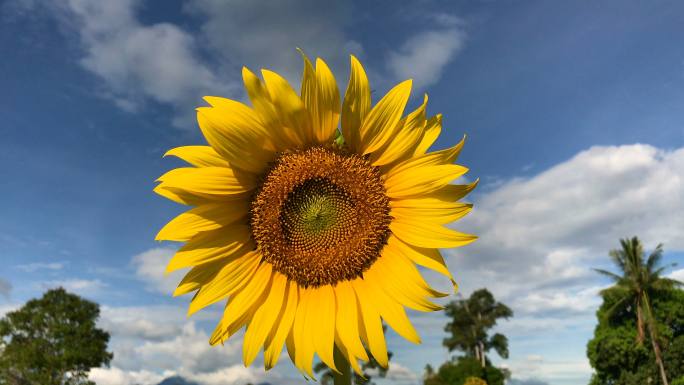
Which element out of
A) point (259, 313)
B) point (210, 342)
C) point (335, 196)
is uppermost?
point (335, 196)

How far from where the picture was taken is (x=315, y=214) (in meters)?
2.60

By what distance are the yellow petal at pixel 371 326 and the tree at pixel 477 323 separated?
161 feet

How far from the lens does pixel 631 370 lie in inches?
1559

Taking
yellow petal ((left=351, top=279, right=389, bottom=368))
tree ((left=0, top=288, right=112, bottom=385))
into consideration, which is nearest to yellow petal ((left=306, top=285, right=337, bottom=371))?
yellow petal ((left=351, top=279, right=389, bottom=368))

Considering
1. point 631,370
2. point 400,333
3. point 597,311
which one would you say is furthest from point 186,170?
point 597,311

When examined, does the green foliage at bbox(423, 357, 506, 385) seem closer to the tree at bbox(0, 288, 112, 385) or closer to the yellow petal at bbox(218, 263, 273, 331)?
the tree at bbox(0, 288, 112, 385)

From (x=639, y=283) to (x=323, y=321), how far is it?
45.2 metres

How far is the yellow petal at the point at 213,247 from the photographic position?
90.1 inches

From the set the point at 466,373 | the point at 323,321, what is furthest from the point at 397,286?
the point at 466,373

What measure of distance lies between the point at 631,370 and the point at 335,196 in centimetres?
4433

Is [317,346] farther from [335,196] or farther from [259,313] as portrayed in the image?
[335,196]

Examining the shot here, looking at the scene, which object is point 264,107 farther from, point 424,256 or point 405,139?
point 424,256

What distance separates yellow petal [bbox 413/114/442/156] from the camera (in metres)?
2.26

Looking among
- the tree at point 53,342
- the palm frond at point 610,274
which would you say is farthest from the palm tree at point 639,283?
the tree at point 53,342
